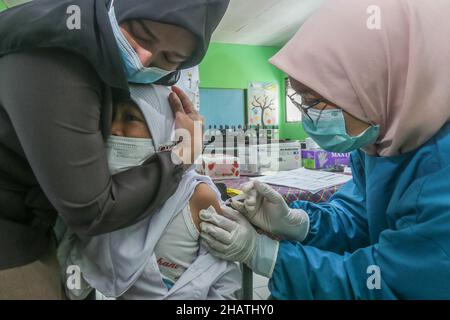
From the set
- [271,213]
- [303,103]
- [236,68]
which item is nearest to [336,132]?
[303,103]

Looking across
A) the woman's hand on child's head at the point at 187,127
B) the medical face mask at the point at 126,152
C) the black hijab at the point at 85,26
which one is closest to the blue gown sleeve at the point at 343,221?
the woman's hand on child's head at the point at 187,127

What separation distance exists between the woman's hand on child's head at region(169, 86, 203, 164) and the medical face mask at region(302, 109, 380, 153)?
39 centimetres

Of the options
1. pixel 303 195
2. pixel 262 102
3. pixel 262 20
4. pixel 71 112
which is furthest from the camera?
pixel 262 102

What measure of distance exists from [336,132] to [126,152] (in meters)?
0.63

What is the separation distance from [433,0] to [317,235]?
32.0 inches

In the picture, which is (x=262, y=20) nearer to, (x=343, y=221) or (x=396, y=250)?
(x=343, y=221)

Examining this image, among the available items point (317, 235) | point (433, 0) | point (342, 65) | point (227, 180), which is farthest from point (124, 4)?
point (227, 180)

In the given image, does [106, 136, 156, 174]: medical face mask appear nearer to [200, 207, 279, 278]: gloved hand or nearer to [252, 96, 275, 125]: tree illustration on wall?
[200, 207, 279, 278]: gloved hand

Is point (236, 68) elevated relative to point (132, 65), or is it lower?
elevated

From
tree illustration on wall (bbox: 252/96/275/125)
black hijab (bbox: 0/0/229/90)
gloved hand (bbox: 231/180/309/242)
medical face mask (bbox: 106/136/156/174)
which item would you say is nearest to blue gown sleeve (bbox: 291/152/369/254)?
gloved hand (bbox: 231/180/309/242)

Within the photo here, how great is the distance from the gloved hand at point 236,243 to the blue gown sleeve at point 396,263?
4 centimetres

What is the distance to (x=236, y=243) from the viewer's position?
0.84m

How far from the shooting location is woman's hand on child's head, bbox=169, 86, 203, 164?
81 cm

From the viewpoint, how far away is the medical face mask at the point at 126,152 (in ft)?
2.48
